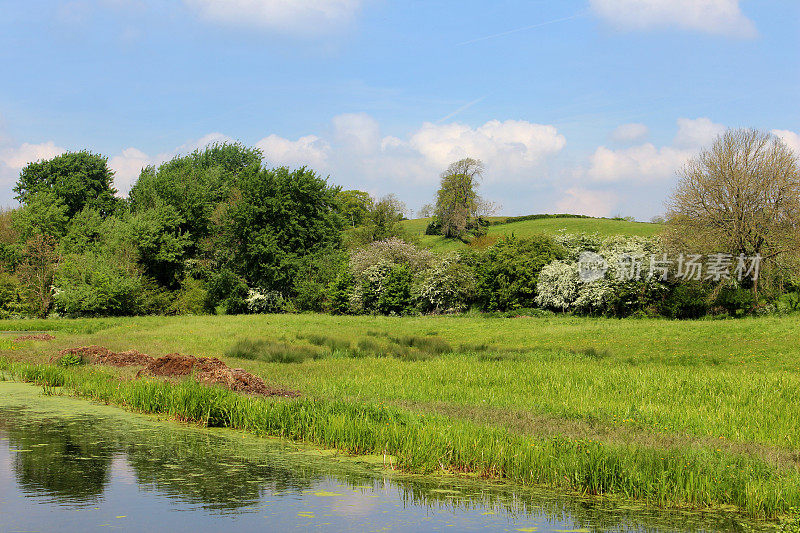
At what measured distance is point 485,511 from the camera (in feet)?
28.6

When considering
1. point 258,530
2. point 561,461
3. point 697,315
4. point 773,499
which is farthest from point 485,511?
point 697,315

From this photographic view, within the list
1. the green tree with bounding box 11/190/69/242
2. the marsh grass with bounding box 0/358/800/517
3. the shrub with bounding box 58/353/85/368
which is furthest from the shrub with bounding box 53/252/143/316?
the marsh grass with bounding box 0/358/800/517

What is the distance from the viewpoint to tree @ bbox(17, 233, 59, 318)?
2458 inches

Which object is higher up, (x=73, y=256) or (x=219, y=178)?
(x=219, y=178)

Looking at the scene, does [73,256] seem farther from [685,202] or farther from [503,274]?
[685,202]

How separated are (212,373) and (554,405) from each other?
31.1 ft

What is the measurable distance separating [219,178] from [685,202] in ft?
183

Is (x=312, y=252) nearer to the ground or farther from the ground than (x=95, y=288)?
farther from the ground

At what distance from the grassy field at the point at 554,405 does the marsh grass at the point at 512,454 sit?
0.03 m

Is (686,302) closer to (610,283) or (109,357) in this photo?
(610,283)

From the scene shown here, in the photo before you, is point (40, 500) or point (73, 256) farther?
point (73, 256)

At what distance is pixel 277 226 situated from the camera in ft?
218

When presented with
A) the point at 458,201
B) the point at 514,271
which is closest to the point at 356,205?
the point at 458,201

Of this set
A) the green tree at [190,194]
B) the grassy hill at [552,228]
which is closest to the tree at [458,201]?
the grassy hill at [552,228]
